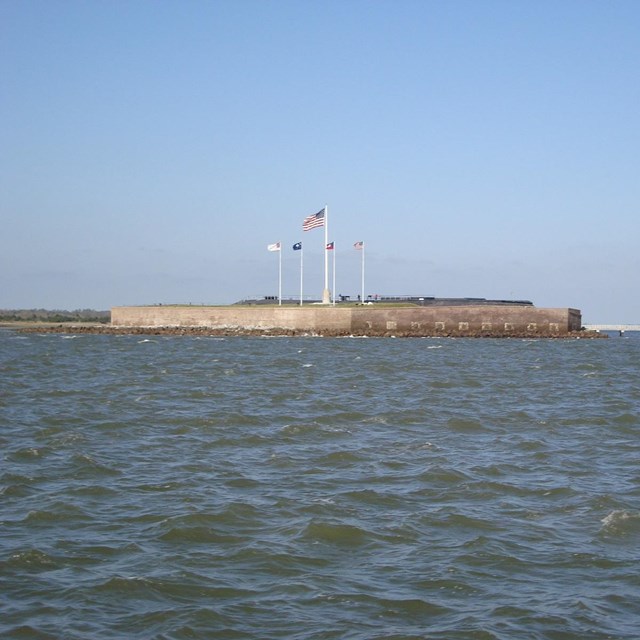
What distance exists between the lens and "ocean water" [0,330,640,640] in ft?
20.3

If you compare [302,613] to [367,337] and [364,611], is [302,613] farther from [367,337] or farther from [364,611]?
[367,337]

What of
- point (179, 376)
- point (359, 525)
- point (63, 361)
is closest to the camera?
point (359, 525)

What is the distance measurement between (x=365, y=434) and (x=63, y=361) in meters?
21.1

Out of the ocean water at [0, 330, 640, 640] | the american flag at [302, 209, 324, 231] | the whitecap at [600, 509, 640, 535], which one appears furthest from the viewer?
the american flag at [302, 209, 324, 231]

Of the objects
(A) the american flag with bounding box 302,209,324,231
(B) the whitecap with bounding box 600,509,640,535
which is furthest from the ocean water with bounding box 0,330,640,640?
(A) the american flag with bounding box 302,209,324,231

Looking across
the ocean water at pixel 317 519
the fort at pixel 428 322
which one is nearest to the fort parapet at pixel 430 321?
the fort at pixel 428 322

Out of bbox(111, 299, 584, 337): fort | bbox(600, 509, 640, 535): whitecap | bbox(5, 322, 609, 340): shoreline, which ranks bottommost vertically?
bbox(600, 509, 640, 535): whitecap

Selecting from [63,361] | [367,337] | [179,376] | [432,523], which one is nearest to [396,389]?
[179,376]

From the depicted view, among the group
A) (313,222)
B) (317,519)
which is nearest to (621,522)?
(317,519)

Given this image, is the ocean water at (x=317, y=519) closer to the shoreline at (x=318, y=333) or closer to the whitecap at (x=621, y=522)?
the whitecap at (x=621, y=522)

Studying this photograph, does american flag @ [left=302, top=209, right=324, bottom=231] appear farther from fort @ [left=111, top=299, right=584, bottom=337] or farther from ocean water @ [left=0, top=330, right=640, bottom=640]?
ocean water @ [left=0, top=330, right=640, bottom=640]

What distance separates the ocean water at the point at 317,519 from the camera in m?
6.18

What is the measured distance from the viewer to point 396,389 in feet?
71.5

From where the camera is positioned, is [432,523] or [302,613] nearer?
[302,613]
